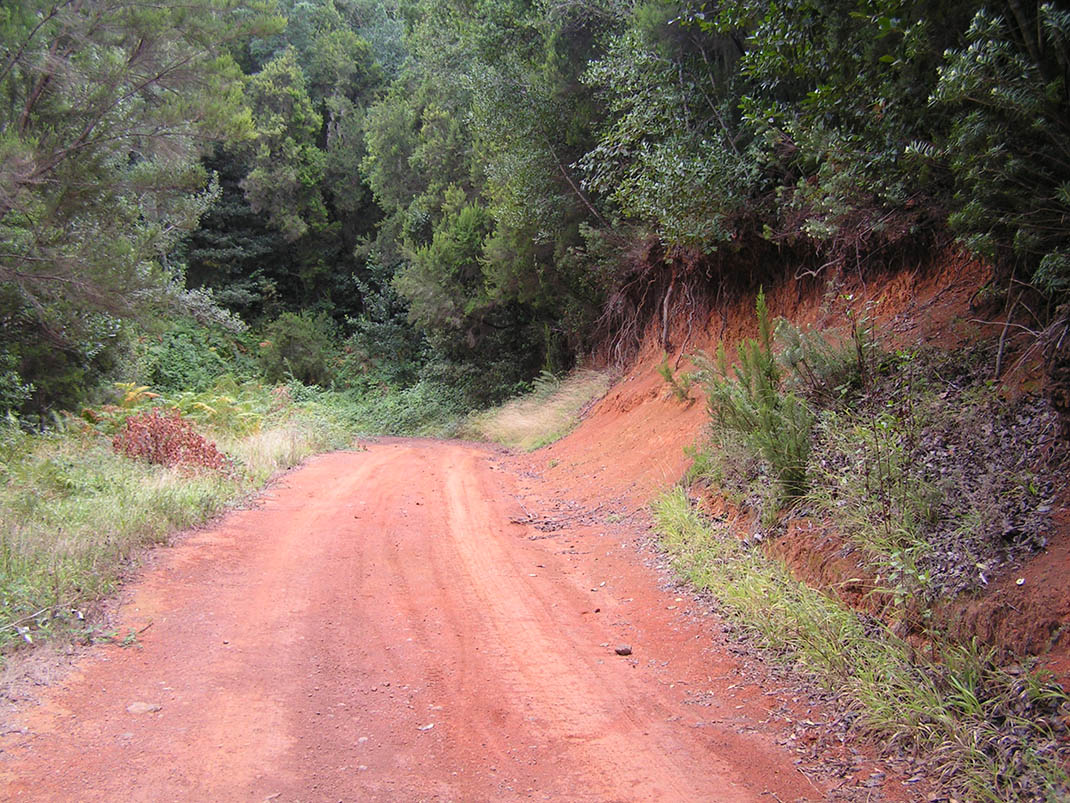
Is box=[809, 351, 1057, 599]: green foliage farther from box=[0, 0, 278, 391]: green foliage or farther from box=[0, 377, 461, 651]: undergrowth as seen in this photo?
box=[0, 0, 278, 391]: green foliage

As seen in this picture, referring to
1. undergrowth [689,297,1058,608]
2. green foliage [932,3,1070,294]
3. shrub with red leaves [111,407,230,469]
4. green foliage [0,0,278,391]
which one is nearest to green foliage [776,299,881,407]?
undergrowth [689,297,1058,608]

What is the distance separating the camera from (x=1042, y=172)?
4.40 metres

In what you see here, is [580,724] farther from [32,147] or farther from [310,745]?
[32,147]

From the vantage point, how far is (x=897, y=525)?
4.62m

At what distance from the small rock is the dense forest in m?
5.69

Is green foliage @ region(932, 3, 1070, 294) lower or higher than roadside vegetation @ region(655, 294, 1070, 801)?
higher

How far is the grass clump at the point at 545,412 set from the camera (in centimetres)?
1683

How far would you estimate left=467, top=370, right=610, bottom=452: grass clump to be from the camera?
16.8 meters

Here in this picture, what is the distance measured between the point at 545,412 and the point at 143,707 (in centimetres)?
1429

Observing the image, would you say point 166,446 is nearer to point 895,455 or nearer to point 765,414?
point 765,414

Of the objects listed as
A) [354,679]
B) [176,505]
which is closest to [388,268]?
[176,505]

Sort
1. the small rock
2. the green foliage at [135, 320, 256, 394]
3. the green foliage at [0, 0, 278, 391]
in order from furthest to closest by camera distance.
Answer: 1. the green foliage at [135, 320, 256, 394]
2. the green foliage at [0, 0, 278, 391]
3. the small rock

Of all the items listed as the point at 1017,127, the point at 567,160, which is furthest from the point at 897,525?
the point at 567,160

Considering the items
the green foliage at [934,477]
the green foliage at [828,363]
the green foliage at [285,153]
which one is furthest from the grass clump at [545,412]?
the green foliage at [285,153]
